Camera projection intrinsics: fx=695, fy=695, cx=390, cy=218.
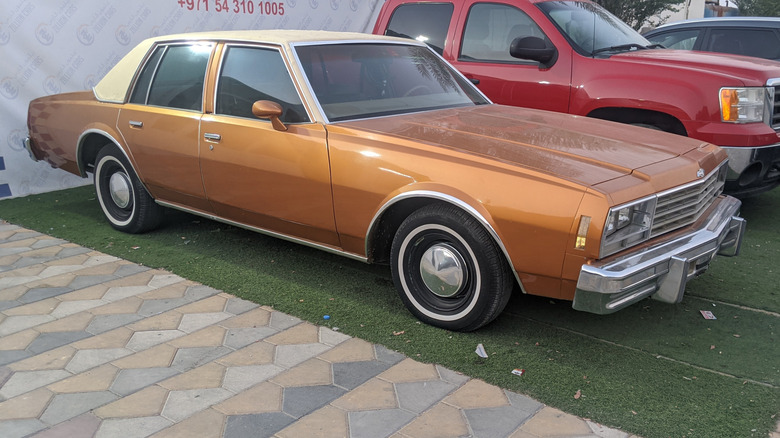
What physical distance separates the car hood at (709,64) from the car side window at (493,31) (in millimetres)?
900

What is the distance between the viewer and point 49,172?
750 cm

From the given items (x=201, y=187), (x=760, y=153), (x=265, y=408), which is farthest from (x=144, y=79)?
(x=760, y=153)

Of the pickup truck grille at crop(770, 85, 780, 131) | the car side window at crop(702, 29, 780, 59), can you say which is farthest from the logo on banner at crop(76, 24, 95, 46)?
the car side window at crop(702, 29, 780, 59)

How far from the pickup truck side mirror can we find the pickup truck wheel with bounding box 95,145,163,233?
334 centimetres

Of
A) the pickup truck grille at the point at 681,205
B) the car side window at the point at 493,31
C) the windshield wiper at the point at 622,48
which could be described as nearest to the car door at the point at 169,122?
the car side window at the point at 493,31

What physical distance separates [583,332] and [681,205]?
88 centimetres

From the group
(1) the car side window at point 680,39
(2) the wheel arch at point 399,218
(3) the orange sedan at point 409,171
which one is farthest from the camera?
(1) the car side window at point 680,39

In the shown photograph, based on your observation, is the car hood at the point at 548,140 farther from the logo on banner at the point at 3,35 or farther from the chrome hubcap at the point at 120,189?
the logo on banner at the point at 3,35

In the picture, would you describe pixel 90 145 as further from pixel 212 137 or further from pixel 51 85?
pixel 51 85

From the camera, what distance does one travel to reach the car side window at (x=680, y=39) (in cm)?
855

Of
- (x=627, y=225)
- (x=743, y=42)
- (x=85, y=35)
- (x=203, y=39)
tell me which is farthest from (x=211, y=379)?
(x=743, y=42)

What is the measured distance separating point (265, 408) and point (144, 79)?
10.8 ft

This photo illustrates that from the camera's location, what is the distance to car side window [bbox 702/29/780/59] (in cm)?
830

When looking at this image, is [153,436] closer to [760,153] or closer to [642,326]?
[642,326]
